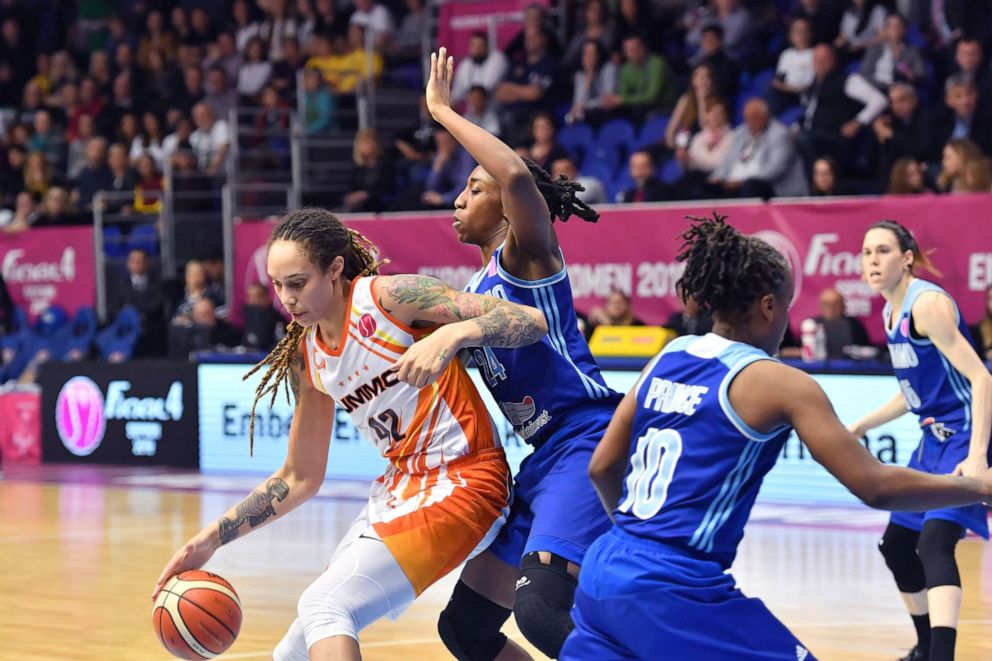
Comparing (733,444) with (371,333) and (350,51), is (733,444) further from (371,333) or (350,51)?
(350,51)

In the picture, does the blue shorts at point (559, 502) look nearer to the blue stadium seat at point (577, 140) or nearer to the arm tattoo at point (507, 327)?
the arm tattoo at point (507, 327)

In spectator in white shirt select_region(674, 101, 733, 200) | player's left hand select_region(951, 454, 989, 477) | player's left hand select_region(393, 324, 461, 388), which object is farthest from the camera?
spectator in white shirt select_region(674, 101, 733, 200)

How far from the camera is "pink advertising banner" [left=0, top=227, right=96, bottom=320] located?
56.2 ft

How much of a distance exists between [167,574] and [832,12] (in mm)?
11145

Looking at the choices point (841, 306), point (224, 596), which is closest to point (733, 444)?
point (224, 596)

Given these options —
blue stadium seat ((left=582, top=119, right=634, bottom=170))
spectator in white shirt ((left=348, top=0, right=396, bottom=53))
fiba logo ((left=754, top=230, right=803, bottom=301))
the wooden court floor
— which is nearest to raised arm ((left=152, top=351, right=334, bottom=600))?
the wooden court floor

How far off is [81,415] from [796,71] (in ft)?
24.3

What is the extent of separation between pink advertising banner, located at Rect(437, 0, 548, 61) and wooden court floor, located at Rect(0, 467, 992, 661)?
6.83 metres

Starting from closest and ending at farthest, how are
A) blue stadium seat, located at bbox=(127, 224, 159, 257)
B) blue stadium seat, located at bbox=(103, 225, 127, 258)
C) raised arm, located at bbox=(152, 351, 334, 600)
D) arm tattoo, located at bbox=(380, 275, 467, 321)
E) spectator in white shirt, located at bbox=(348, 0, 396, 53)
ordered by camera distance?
arm tattoo, located at bbox=(380, 275, 467, 321) → raised arm, located at bbox=(152, 351, 334, 600) → blue stadium seat, located at bbox=(127, 224, 159, 257) → blue stadium seat, located at bbox=(103, 225, 127, 258) → spectator in white shirt, located at bbox=(348, 0, 396, 53)

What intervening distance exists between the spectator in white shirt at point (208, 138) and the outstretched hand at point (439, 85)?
1322 cm

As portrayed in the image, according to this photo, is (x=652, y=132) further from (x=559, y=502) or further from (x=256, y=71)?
(x=559, y=502)

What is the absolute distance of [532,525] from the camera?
462 cm

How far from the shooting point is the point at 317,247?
178 inches

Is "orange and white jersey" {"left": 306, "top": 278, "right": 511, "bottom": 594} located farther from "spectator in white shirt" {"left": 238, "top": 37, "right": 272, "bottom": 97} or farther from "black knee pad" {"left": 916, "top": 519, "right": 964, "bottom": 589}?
"spectator in white shirt" {"left": 238, "top": 37, "right": 272, "bottom": 97}
